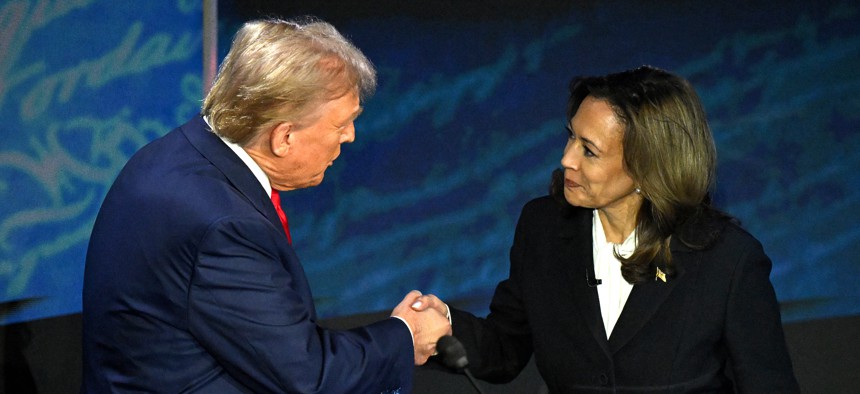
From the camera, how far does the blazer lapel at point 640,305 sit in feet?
7.39

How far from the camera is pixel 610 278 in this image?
236 centimetres

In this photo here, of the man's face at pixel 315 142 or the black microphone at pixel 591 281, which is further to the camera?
the black microphone at pixel 591 281

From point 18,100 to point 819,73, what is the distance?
9.75 feet

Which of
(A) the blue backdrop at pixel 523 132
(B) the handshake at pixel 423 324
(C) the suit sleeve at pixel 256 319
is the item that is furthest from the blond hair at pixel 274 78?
(A) the blue backdrop at pixel 523 132

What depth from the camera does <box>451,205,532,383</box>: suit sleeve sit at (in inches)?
97.9

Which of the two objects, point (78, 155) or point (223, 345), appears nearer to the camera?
point (223, 345)

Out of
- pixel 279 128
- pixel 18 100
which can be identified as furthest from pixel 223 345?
pixel 18 100

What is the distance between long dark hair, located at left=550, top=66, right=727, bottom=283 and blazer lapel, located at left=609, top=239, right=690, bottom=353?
0.02m

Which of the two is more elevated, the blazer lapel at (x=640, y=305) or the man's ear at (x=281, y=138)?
the man's ear at (x=281, y=138)

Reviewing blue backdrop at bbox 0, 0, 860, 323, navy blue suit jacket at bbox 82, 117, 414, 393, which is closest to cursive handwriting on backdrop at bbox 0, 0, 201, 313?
blue backdrop at bbox 0, 0, 860, 323

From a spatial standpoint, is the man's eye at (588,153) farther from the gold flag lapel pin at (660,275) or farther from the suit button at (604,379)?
the suit button at (604,379)

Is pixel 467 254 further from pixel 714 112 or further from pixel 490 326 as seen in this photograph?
pixel 490 326

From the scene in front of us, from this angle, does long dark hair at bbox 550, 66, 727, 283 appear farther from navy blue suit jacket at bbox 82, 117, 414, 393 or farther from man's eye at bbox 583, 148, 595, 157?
navy blue suit jacket at bbox 82, 117, 414, 393

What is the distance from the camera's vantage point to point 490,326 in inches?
99.8
